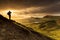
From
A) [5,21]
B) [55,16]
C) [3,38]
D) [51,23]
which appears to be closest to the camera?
[3,38]

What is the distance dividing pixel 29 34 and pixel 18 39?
0.92m

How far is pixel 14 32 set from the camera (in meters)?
19.0

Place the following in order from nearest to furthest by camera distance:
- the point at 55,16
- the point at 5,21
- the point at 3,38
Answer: the point at 3,38 < the point at 5,21 < the point at 55,16

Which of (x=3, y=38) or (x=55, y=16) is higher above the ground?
(x=55, y=16)

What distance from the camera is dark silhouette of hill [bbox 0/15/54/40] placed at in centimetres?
1864

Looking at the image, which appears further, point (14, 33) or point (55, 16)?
point (55, 16)

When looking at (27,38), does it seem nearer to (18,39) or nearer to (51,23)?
(18,39)

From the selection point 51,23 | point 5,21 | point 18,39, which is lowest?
point 18,39

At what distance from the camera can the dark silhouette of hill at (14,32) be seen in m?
18.6

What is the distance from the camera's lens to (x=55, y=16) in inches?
1645

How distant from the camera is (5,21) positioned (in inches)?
767

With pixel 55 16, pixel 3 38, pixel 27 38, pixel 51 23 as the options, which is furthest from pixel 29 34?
pixel 55 16

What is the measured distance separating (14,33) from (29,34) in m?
1.06

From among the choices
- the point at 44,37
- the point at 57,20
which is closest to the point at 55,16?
Answer: the point at 57,20
